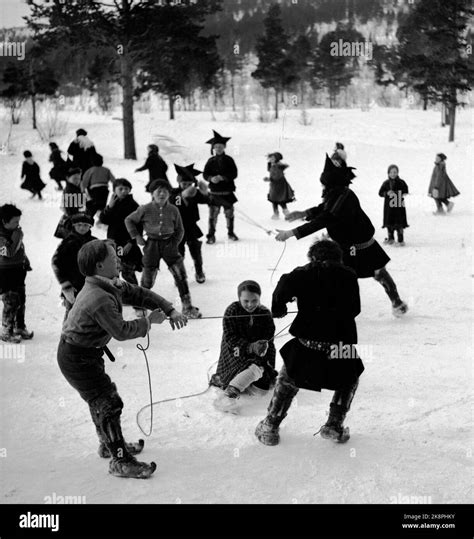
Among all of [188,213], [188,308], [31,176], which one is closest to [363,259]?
[188,308]

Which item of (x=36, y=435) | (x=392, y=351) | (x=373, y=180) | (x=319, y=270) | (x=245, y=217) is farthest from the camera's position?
(x=373, y=180)

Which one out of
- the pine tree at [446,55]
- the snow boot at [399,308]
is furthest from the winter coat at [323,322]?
the pine tree at [446,55]

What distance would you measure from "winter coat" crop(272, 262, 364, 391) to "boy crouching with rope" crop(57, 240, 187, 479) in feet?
2.39

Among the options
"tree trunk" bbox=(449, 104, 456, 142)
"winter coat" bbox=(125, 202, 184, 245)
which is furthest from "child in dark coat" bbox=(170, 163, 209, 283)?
"tree trunk" bbox=(449, 104, 456, 142)

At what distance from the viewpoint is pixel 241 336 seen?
15.4 feet

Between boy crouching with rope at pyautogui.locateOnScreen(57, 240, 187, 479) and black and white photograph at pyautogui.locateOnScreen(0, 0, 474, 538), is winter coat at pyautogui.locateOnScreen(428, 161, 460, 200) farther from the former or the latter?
boy crouching with rope at pyautogui.locateOnScreen(57, 240, 187, 479)

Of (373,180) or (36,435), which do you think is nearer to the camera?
(36,435)

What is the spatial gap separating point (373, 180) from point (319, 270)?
1335 centimetres

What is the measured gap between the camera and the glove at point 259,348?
4.55 meters

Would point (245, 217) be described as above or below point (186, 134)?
below

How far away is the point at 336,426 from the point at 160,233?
128 inches
